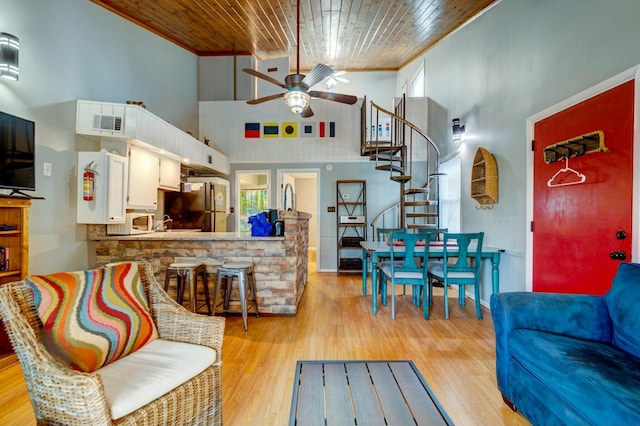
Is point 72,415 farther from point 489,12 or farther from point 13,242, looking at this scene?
point 489,12

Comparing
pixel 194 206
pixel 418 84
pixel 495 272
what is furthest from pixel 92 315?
pixel 418 84

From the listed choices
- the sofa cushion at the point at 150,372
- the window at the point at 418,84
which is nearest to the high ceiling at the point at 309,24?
the window at the point at 418,84

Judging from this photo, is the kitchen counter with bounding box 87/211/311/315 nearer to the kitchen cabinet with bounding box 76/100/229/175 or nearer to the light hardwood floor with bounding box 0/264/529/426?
the light hardwood floor with bounding box 0/264/529/426

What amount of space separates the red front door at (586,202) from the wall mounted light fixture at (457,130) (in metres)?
1.49

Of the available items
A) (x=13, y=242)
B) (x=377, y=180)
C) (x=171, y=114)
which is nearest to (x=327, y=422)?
(x=13, y=242)

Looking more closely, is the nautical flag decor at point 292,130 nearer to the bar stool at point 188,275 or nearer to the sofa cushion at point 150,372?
the bar stool at point 188,275

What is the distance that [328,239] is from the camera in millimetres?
6152

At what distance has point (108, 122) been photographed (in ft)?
10.7

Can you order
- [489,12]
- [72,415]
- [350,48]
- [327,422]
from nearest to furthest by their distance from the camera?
[72,415], [327,422], [489,12], [350,48]

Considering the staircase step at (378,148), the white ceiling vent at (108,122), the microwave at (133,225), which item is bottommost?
the microwave at (133,225)

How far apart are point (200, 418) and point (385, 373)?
4.11ft

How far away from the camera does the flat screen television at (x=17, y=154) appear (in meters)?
2.39

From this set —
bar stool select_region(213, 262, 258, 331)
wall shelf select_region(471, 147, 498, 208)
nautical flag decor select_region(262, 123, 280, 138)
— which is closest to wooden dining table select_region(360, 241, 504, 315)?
wall shelf select_region(471, 147, 498, 208)

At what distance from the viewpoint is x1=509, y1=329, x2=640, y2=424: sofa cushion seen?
3.83ft
